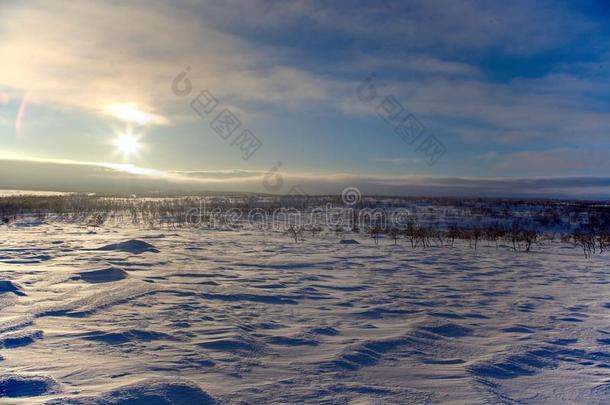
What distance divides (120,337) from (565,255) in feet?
37.6

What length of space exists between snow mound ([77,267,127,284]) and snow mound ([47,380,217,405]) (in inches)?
164

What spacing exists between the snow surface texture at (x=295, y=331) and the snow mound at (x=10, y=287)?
0.12 feet

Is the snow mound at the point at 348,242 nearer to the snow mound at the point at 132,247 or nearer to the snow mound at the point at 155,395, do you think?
the snow mound at the point at 132,247

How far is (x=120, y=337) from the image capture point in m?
4.30

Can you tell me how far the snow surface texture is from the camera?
3.24 m

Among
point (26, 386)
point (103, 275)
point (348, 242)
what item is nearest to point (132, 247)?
point (103, 275)

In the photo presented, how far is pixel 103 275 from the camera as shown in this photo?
714 cm

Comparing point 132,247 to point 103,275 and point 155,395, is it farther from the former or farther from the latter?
point 155,395

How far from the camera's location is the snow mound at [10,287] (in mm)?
5828

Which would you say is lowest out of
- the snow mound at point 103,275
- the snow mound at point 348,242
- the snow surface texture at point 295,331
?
the snow surface texture at point 295,331

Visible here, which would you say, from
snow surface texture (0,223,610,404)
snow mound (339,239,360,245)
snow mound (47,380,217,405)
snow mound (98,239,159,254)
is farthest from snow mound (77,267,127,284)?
snow mound (339,239,360,245)

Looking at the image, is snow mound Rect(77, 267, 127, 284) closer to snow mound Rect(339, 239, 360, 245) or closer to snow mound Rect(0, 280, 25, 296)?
snow mound Rect(0, 280, 25, 296)

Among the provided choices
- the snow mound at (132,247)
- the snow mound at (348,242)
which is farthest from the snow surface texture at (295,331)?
the snow mound at (348,242)

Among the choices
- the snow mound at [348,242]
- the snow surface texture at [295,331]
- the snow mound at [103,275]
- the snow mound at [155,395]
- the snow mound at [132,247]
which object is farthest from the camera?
the snow mound at [348,242]
